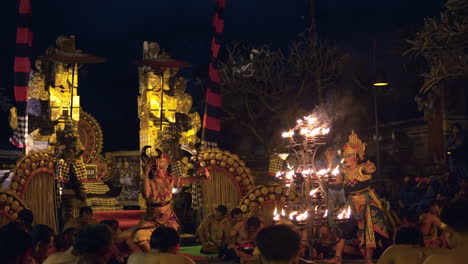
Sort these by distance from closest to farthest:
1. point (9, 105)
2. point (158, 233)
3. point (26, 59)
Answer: point (158, 233) → point (26, 59) → point (9, 105)

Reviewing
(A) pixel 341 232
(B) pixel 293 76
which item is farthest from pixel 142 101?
(B) pixel 293 76

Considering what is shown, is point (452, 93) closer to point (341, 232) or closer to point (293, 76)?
point (341, 232)

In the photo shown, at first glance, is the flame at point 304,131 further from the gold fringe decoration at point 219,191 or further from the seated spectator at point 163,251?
the seated spectator at point 163,251

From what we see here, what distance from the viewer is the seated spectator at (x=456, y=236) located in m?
3.81

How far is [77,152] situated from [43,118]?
165 centimetres

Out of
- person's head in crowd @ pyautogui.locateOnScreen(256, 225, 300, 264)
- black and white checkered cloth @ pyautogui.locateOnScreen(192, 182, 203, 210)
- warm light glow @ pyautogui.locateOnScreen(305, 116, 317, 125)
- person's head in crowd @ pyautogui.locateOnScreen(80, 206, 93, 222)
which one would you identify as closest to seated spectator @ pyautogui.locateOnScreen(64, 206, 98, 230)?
person's head in crowd @ pyautogui.locateOnScreen(80, 206, 93, 222)

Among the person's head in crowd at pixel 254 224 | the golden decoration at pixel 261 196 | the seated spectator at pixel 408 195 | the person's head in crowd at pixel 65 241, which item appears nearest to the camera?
the person's head in crowd at pixel 65 241

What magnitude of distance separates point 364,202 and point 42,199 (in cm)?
580

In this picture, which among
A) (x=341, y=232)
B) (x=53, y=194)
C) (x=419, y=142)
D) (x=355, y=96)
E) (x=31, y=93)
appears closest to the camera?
(x=341, y=232)

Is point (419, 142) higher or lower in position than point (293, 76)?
lower

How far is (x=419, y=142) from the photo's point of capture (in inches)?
759

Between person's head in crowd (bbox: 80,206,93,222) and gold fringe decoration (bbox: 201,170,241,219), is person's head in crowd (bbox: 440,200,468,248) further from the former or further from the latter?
gold fringe decoration (bbox: 201,170,241,219)

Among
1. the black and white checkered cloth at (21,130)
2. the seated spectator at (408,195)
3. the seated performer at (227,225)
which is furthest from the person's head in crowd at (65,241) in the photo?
the seated spectator at (408,195)

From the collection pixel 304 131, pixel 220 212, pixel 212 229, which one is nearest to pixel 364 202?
pixel 304 131
